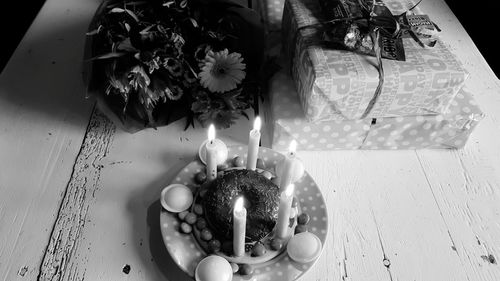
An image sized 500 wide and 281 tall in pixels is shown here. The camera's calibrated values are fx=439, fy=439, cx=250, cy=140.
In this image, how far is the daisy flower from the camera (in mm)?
704

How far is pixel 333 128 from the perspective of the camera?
742 millimetres

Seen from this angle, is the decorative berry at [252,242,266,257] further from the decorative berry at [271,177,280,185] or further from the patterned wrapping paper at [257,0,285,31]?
the patterned wrapping paper at [257,0,285,31]

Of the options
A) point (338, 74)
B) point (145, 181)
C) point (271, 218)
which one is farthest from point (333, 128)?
point (145, 181)

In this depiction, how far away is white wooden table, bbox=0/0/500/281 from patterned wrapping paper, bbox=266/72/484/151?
2cm

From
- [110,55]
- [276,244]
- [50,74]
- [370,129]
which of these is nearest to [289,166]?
[276,244]

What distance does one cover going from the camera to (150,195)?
698 millimetres

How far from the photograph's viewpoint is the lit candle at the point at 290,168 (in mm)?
606

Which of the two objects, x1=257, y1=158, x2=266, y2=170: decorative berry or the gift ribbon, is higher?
the gift ribbon

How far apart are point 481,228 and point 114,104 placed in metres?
0.62

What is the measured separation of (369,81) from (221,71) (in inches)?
9.3

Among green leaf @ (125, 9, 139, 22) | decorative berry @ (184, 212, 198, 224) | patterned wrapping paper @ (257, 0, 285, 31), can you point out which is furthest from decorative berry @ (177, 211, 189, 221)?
patterned wrapping paper @ (257, 0, 285, 31)

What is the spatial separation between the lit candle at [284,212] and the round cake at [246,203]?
0.05ft

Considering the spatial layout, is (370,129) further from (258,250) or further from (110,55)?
(110,55)

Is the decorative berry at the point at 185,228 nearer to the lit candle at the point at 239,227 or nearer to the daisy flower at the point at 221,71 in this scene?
the lit candle at the point at 239,227
